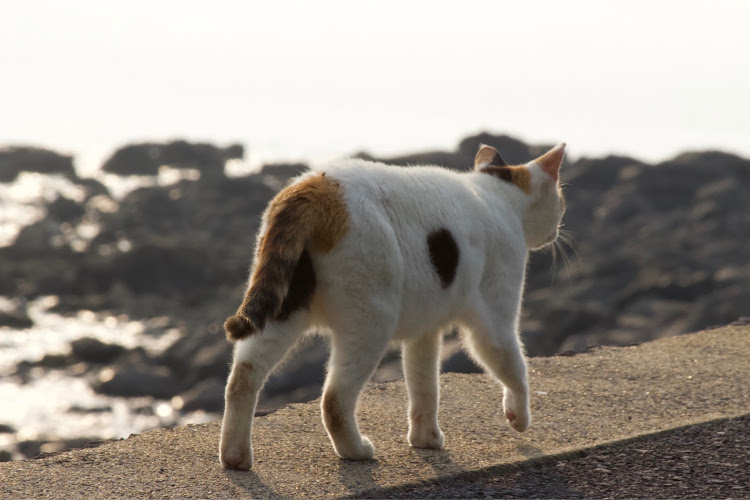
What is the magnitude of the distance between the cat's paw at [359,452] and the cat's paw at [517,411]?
841 millimetres

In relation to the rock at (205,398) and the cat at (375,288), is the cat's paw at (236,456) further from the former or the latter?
the rock at (205,398)

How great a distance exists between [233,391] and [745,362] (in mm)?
4337

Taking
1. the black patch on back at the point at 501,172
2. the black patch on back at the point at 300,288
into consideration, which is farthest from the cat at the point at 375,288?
the black patch on back at the point at 501,172

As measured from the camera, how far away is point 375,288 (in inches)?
184

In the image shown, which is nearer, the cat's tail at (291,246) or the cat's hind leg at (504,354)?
the cat's tail at (291,246)

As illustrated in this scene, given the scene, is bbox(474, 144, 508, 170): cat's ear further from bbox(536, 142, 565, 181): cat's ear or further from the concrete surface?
the concrete surface

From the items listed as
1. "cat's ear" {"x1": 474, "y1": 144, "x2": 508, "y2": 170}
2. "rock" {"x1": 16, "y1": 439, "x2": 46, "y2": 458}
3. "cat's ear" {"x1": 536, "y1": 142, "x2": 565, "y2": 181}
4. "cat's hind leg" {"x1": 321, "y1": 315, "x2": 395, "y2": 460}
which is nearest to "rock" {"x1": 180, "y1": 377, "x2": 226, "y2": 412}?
"rock" {"x1": 16, "y1": 439, "x2": 46, "y2": 458}

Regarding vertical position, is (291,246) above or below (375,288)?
above

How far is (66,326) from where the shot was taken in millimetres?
22375

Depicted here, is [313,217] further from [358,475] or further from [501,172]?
[501,172]

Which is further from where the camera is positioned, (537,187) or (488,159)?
(488,159)

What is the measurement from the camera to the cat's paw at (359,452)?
5.06 m

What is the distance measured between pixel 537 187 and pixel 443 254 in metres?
1.33

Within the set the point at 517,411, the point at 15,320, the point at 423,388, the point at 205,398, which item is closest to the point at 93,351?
the point at 15,320
